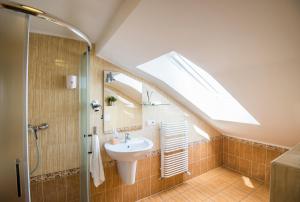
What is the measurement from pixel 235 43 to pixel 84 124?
1.79 meters

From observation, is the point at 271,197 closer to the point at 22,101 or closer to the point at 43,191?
the point at 22,101

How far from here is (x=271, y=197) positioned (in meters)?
0.91

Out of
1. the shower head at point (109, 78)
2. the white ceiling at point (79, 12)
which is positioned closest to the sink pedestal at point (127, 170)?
the shower head at point (109, 78)

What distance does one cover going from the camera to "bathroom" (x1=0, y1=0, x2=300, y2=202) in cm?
92

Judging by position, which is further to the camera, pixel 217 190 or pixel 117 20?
pixel 217 190

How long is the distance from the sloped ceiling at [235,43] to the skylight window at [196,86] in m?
0.35

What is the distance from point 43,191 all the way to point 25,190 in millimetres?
1047

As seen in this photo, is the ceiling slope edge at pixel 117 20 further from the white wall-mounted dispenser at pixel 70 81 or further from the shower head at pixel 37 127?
the shower head at pixel 37 127

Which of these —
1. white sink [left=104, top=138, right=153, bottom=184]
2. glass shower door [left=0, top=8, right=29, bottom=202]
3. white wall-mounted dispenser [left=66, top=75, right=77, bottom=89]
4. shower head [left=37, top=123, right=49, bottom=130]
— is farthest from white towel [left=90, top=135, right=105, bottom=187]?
glass shower door [left=0, top=8, right=29, bottom=202]

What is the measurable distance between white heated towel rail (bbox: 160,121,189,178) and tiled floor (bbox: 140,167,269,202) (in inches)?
11.7

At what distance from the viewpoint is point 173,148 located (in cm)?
263

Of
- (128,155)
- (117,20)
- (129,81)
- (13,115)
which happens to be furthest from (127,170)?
(117,20)

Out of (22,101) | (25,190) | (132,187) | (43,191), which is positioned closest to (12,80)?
(22,101)

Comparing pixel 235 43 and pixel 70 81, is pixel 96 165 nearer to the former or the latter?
pixel 70 81
